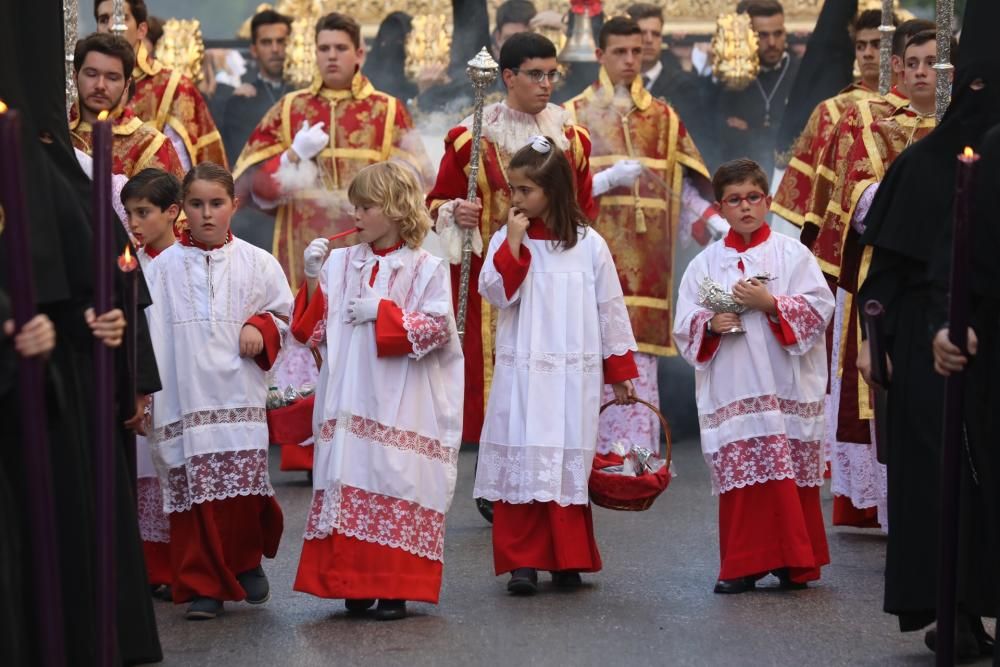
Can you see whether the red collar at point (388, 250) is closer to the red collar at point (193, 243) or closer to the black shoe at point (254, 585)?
the red collar at point (193, 243)

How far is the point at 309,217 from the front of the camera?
1212 centimetres

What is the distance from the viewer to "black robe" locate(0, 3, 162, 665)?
5.87 metres

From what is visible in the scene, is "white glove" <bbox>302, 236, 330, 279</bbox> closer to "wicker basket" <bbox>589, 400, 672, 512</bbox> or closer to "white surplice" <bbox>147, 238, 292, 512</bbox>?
"white surplice" <bbox>147, 238, 292, 512</bbox>

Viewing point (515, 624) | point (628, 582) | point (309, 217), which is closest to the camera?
point (515, 624)

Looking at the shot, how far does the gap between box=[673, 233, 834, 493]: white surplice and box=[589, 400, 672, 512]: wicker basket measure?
284 millimetres

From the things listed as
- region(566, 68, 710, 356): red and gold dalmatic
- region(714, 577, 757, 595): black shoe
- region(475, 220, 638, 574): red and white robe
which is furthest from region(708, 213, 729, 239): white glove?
region(714, 577, 757, 595): black shoe

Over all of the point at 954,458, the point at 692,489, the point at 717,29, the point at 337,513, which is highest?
the point at 717,29

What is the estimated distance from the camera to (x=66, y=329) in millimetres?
6109

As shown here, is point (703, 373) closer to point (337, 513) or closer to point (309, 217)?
point (337, 513)

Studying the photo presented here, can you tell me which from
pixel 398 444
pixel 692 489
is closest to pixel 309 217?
pixel 692 489

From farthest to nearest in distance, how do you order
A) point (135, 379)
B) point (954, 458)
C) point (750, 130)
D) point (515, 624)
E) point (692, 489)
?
1. point (750, 130)
2. point (692, 489)
3. point (515, 624)
4. point (135, 379)
5. point (954, 458)

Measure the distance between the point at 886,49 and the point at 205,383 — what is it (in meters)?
4.73

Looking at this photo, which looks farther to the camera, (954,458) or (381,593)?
(381,593)

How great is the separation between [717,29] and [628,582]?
673cm
